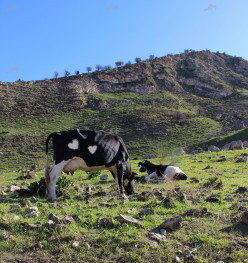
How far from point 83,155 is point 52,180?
1.12 m

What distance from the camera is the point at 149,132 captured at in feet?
166

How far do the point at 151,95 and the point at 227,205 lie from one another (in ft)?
233

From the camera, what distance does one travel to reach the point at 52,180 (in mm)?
7785

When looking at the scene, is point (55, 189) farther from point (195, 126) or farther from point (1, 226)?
point (195, 126)

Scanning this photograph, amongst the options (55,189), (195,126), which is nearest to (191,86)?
(195,126)

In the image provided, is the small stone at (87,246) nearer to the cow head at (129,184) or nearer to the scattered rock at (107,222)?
the scattered rock at (107,222)

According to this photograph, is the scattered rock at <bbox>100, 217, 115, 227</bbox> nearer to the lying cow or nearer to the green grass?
the green grass

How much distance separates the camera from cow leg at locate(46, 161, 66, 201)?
25.1 ft

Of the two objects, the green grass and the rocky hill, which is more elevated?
the rocky hill

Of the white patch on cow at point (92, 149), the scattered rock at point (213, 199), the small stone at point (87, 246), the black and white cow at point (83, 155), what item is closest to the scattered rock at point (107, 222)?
the small stone at point (87, 246)

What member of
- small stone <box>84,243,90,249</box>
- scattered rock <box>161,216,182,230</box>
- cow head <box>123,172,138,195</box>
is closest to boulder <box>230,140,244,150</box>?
cow head <box>123,172,138,195</box>

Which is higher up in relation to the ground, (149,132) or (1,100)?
(1,100)

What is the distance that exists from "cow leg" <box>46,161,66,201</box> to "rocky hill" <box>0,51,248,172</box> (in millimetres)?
25593

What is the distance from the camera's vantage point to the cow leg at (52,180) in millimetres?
7652
